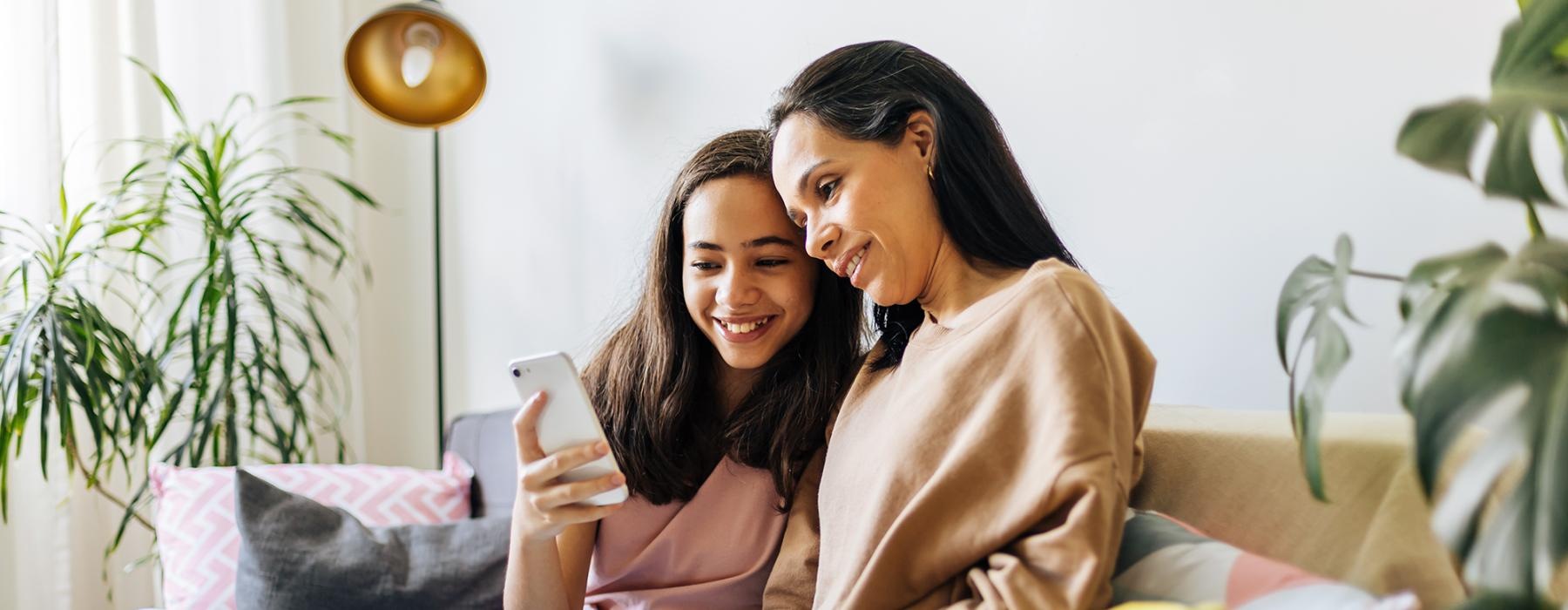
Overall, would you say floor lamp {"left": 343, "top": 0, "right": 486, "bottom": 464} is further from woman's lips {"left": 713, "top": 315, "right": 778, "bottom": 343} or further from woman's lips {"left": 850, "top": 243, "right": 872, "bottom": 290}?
woman's lips {"left": 850, "top": 243, "right": 872, "bottom": 290}

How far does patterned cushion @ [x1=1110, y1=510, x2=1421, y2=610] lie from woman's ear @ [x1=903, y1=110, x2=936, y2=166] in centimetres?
42

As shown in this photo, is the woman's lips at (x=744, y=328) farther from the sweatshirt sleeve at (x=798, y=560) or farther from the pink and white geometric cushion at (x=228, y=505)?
the pink and white geometric cushion at (x=228, y=505)

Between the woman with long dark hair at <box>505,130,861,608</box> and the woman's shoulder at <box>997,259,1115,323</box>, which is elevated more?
the woman's shoulder at <box>997,259,1115,323</box>

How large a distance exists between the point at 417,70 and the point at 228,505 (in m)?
0.96

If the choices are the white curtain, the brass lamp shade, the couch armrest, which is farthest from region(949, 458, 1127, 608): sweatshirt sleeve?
the white curtain

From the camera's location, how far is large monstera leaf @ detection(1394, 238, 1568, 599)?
1.90ft

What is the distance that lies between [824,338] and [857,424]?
0.20 m

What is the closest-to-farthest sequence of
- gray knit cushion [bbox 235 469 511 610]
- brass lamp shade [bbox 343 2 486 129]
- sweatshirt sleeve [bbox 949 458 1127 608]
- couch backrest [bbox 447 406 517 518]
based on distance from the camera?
1. sweatshirt sleeve [bbox 949 458 1127 608]
2. gray knit cushion [bbox 235 469 511 610]
3. couch backrest [bbox 447 406 517 518]
4. brass lamp shade [bbox 343 2 486 129]

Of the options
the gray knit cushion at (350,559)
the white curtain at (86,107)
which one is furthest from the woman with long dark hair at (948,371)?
the white curtain at (86,107)

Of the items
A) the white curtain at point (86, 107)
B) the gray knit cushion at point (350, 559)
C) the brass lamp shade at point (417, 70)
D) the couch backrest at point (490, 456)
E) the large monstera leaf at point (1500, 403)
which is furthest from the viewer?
the brass lamp shade at point (417, 70)

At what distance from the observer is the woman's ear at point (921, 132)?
4.05ft

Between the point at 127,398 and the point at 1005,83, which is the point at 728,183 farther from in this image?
the point at 127,398

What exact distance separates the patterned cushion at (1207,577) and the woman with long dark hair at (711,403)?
530 millimetres

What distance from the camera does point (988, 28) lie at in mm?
1673
